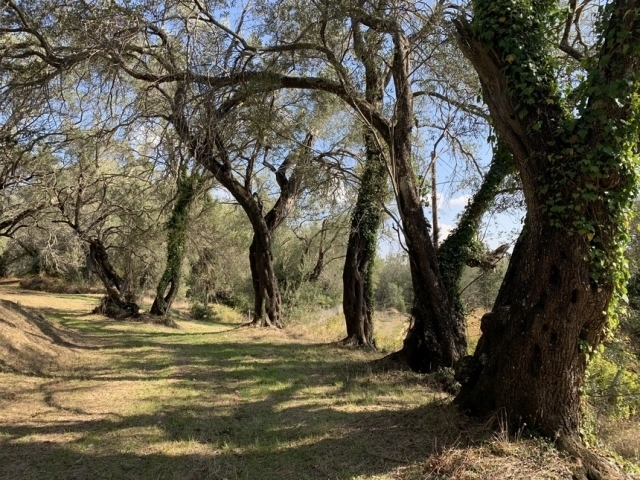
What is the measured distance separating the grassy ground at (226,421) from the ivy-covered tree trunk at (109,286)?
626 cm

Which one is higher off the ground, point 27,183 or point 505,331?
point 27,183

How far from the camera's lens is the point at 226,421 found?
17.8 ft

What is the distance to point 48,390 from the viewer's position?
6473 millimetres

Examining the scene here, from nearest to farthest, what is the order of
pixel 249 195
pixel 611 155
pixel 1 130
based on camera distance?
pixel 611 155 → pixel 1 130 → pixel 249 195

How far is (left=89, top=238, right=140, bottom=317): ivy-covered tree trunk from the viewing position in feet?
51.5

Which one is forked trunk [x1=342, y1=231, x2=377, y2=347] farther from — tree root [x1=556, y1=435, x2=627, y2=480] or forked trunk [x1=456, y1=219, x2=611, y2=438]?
tree root [x1=556, y1=435, x2=627, y2=480]

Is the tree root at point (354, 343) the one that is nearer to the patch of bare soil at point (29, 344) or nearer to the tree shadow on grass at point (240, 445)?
the tree shadow on grass at point (240, 445)

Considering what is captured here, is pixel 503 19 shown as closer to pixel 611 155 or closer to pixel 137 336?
pixel 611 155

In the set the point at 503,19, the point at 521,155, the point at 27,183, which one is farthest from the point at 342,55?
the point at 27,183

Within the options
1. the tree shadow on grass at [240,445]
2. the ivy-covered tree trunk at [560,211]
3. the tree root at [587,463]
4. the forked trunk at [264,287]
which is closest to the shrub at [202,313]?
the forked trunk at [264,287]

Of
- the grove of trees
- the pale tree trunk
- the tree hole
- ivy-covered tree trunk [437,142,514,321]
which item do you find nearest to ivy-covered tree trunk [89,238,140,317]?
the grove of trees

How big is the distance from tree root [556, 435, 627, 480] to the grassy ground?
103 millimetres

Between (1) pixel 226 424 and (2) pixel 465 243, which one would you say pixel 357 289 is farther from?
(1) pixel 226 424

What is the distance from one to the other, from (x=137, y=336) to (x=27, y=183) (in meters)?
5.22
